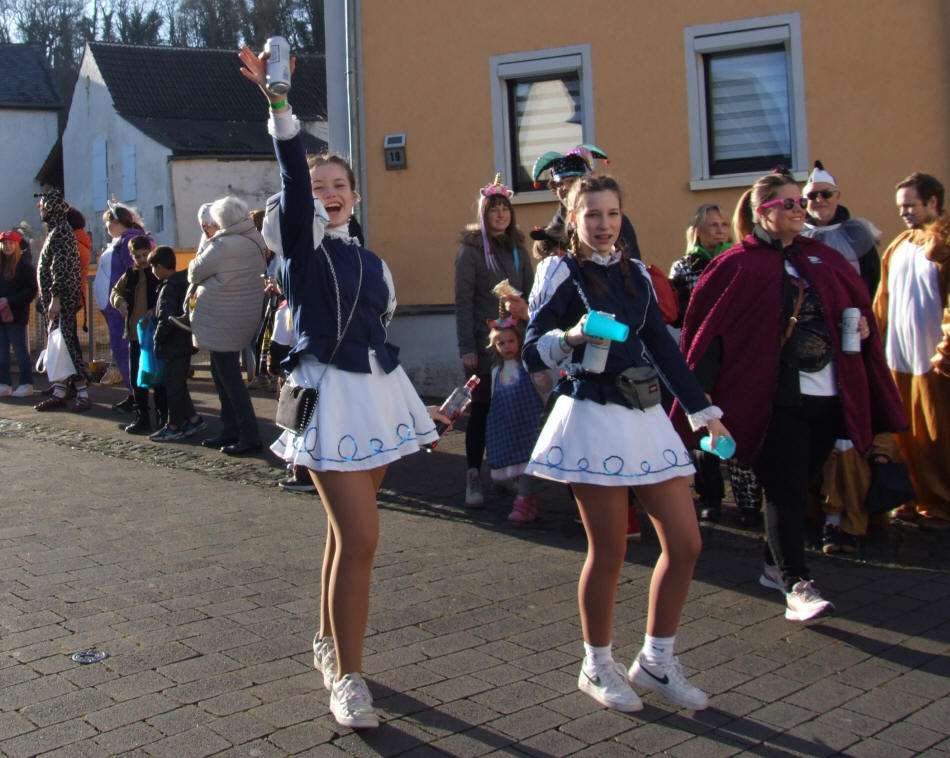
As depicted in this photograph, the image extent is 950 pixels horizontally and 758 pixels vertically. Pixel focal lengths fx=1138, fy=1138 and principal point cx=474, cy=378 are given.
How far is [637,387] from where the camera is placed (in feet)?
12.8

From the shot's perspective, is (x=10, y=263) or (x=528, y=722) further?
(x=10, y=263)

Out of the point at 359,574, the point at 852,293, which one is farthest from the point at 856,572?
the point at 359,574

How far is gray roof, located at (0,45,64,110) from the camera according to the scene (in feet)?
148

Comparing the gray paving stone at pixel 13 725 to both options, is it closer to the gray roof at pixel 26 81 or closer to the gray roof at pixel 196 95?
the gray roof at pixel 196 95

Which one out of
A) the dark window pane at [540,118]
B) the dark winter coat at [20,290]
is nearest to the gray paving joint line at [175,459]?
the dark winter coat at [20,290]

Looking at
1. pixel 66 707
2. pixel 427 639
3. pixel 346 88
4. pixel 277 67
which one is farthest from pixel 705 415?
pixel 346 88

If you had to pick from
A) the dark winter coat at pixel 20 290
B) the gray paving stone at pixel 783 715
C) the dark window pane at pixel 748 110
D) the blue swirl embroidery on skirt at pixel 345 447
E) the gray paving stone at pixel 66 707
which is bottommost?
the gray paving stone at pixel 783 715

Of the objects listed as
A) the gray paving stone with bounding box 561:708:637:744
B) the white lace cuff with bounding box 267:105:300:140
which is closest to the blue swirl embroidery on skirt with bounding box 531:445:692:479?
the gray paving stone with bounding box 561:708:637:744

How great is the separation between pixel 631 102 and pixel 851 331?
249 inches

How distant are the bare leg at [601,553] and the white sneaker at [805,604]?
1131 mm

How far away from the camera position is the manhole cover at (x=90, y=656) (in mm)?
4359

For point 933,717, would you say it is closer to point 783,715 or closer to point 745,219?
point 783,715

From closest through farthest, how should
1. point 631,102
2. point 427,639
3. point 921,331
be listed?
point 427,639, point 921,331, point 631,102

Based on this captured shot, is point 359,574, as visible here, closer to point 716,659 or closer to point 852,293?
point 716,659
